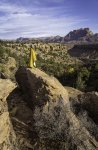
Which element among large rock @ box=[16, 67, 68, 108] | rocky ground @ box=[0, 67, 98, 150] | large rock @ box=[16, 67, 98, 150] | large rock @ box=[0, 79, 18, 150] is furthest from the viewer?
large rock @ box=[16, 67, 68, 108]

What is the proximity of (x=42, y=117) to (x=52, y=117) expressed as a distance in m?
0.47

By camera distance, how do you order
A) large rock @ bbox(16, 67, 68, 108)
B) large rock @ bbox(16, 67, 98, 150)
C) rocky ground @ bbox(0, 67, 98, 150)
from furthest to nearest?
large rock @ bbox(16, 67, 68, 108), large rock @ bbox(16, 67, 98, 150), rocky ground @ bbox(0, 67, 98, 150)

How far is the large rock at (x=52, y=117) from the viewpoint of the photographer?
16016 millimetres

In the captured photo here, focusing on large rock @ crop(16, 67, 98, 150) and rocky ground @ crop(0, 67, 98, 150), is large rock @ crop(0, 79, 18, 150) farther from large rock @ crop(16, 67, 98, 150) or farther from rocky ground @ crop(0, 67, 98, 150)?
large rock @ crop(16, 67, 98, 150)

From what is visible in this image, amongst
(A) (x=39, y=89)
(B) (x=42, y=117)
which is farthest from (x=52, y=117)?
(A) (x=39, y=89)

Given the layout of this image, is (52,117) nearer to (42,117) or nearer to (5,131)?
(42,117)

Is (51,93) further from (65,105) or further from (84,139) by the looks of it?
(84,139)

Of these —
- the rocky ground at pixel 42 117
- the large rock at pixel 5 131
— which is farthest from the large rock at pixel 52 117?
the large rock at pixel 5 131

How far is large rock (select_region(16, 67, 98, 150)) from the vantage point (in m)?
16.0

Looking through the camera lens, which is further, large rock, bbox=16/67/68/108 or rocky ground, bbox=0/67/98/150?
large rock, bbox=16/67/68/108

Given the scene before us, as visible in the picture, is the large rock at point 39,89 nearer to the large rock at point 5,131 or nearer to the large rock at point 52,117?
the large rock at point 52,117

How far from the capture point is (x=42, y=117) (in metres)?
16.9

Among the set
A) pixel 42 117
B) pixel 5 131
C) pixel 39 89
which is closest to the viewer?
pixel 5 131

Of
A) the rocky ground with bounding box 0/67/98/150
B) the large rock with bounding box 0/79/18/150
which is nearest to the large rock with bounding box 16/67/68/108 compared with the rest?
the rocky ground with bounding box 0/67/98/150
